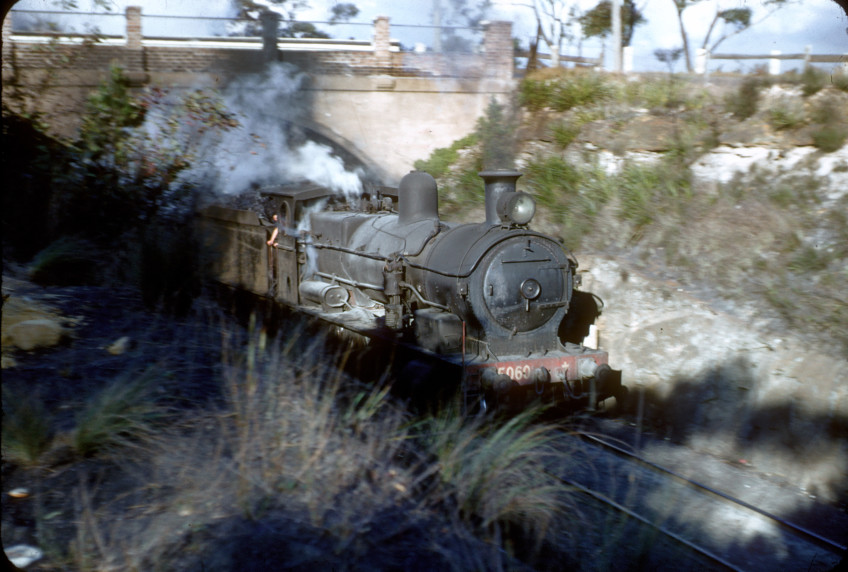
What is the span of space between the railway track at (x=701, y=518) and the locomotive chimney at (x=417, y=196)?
3474mm

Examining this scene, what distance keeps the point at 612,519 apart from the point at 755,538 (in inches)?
47.0

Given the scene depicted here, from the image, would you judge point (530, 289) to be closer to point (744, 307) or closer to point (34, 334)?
point (744, 307)

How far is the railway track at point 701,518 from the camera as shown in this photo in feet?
16.9

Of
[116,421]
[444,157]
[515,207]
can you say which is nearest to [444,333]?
[515,207]

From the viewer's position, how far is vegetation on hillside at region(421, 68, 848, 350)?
867cm

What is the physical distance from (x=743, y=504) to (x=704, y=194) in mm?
6286

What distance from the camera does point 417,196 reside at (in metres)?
8.74

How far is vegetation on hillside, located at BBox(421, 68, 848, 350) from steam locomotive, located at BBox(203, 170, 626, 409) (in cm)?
206

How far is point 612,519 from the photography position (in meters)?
5.43

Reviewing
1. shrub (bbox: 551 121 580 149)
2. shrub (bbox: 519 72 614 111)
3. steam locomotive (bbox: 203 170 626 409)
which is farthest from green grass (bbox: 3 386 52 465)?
shrub (bbox: 519 72 614 111)

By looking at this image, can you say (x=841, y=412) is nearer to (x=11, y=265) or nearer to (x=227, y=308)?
(x=227, y=308)

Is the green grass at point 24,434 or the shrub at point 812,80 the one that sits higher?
the shrub at point 812,80

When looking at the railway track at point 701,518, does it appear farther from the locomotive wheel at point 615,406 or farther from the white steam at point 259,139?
the white steam at point 259,139

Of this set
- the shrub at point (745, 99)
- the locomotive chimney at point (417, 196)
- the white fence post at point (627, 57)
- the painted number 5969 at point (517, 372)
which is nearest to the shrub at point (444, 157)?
the white fence post at point (627, 57)
